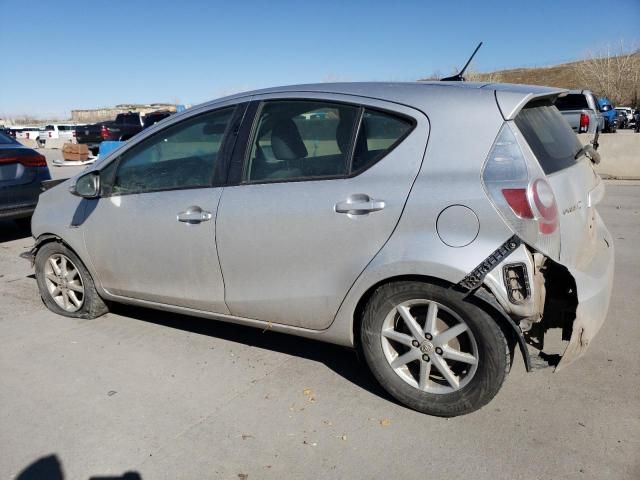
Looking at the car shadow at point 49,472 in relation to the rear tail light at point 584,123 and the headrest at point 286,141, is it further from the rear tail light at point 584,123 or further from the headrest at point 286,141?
the rear tail light at point 584,123

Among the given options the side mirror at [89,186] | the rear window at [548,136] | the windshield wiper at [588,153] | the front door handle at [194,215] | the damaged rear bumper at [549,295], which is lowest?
the damaged rear bumper at [549,295]

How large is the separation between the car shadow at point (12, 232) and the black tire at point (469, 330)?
6.75m

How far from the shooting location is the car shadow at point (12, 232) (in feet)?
25.7

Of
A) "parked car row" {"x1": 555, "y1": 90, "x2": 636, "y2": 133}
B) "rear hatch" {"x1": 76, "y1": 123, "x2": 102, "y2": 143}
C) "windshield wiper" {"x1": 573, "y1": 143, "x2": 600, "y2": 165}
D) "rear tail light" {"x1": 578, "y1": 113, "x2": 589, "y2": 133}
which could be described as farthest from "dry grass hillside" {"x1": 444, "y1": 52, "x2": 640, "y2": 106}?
"windshield wiper" {"x1": 573, "y1": 143, "x2": 600, "y2": 165}

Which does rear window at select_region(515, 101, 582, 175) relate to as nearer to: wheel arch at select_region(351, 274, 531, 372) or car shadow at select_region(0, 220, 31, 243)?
wheel arch at select_region(351, 274, 531, 372)

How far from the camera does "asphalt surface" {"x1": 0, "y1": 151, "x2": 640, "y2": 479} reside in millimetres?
2545

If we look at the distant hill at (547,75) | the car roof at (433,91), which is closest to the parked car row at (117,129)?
the car roof at (433,91)

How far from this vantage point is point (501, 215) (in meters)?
2.52

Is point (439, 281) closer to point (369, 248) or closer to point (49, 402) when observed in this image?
point (369, 248)

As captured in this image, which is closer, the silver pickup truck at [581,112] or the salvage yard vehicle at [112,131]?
the silver pickup truck at [581,112]

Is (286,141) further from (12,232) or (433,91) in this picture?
(12,232)

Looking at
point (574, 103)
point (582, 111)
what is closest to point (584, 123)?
point (582, 111)

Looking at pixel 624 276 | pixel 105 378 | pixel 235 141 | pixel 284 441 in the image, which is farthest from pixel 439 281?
pixel 624 276

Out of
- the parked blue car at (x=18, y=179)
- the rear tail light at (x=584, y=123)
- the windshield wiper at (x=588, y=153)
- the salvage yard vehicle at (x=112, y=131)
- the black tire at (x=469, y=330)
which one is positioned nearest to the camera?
the black tire at (x=469, y=330)
